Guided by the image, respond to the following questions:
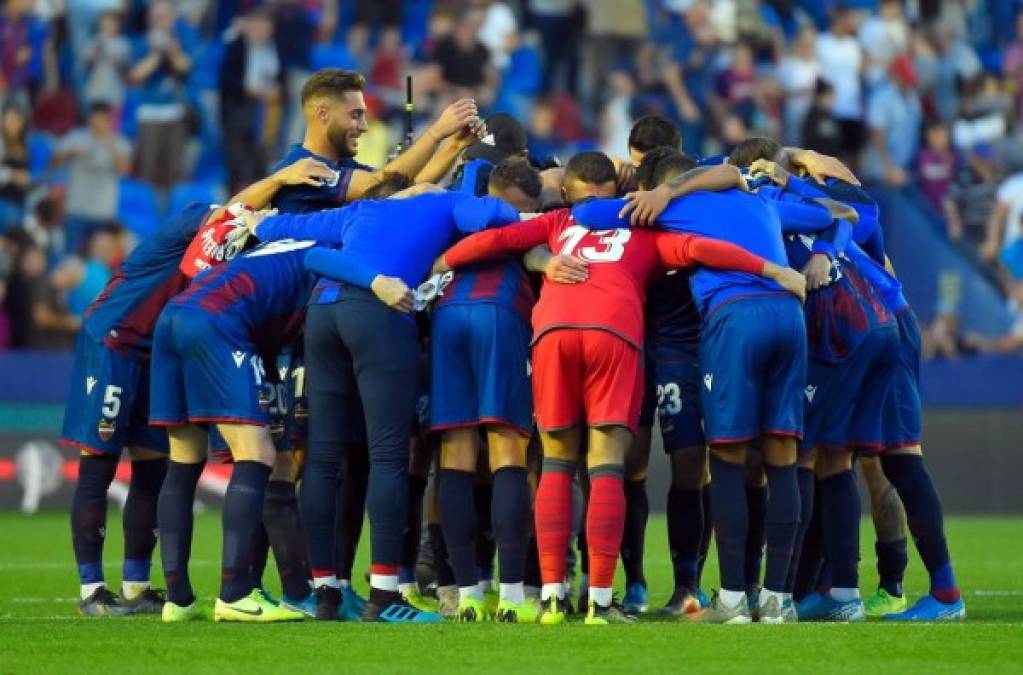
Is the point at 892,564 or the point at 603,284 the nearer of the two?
the point at 603,284

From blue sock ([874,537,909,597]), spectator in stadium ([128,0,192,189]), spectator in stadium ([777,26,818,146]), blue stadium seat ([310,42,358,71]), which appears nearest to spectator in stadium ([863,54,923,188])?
spectator in stadium ([777,26,818,146])

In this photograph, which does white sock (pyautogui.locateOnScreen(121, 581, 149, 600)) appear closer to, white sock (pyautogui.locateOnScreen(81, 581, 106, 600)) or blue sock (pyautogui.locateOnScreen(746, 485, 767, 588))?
white sock (pyautogui.locateOnScreen(81, 581, 106, 600))

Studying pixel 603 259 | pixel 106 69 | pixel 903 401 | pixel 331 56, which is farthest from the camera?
pixel 331 56

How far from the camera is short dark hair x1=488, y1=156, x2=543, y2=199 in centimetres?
951

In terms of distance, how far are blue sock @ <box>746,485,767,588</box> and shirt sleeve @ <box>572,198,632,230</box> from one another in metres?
1.75

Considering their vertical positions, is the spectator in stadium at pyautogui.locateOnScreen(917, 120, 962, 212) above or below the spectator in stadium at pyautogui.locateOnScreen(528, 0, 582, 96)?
below

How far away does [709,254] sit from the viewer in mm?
8797

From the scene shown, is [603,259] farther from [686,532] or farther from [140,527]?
[140,527]

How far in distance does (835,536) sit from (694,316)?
130 cm

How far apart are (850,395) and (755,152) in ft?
4.67

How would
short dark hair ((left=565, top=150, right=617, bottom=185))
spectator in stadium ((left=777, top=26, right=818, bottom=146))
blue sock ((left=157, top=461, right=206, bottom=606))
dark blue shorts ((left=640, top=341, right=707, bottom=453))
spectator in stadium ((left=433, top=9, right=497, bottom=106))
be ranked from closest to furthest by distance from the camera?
blue sock ((left=157, top=461, right=206, bottom=606)) < short dark hair ((left=565, top=150, right=617, bottom=185)) < dark blue shorts ((left=640, top=341, right=707, bottom=453)) < spectator in stadium ((left=433, top=9, right=497, bottom=106)) < spectator in stadium ((left=777, top=26, right=818, bottom=146))

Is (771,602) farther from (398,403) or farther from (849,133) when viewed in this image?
(849,133)

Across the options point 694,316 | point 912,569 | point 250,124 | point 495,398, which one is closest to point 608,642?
point 495,398

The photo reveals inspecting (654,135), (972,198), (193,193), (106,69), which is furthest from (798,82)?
(654,135)
